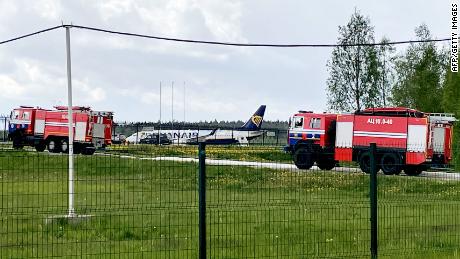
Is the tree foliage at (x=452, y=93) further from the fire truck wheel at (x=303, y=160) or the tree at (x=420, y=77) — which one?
the fire truck wheel at (x=303, y=160)

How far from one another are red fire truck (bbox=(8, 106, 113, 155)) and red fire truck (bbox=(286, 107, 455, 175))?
14156 mm

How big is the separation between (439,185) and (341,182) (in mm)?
6063

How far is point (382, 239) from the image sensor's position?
41.8 ft

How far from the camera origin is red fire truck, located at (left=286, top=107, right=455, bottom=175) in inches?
1351

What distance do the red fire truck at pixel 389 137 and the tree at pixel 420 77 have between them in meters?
21.6

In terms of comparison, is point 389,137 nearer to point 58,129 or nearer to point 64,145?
point 64,145

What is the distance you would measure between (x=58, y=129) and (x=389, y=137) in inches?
859

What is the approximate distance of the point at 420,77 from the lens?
58750 millimetres

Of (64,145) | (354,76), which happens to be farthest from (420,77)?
Result: (64,145)

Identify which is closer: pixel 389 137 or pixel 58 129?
pixel 389 137

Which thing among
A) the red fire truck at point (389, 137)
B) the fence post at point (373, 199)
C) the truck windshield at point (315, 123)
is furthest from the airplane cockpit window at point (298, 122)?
the fence post at point (373, 199)

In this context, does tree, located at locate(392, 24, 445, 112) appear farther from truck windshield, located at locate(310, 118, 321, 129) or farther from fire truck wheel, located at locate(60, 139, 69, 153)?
fire truck wheel, located at locate(60, 139, 69, 153)

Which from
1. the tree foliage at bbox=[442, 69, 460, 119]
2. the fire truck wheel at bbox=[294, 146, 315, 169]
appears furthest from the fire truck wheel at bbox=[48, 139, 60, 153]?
the tree foliage at bbox=[442, 69, 460, 119]

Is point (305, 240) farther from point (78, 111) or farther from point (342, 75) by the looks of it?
point (342, 75)
